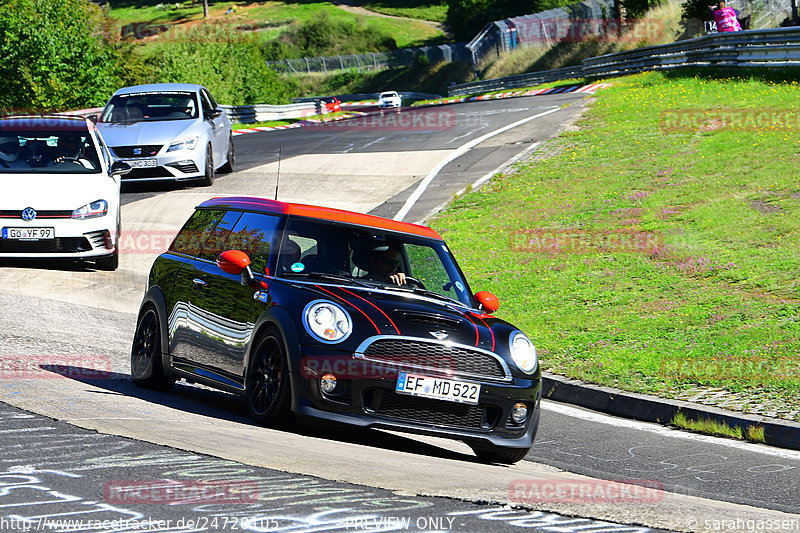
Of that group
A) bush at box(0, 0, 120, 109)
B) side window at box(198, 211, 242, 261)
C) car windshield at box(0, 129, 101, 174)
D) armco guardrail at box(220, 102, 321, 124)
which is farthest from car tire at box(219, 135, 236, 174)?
bush at box(0, 0, 120, 109)

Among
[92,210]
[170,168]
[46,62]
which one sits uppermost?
[46,62]

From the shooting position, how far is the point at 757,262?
14188 mm

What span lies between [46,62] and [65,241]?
110ft

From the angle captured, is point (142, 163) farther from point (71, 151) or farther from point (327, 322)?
point (327, 322)

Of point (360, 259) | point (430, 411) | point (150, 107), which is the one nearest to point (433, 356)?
point (430, 411)

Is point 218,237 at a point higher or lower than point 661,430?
higher

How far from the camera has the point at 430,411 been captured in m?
7.15

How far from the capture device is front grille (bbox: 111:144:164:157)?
65.7 ft

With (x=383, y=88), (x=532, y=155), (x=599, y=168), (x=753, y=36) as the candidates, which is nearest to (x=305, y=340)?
(x=599, y=168)

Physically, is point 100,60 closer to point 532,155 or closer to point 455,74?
point 532,155

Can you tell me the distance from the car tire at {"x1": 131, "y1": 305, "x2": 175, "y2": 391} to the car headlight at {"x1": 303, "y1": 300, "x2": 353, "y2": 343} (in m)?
2.22

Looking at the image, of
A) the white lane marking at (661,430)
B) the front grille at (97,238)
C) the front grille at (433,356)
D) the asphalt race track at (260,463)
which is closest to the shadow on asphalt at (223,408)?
the asphalt race track at (260,463)

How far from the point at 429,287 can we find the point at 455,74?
267 feet

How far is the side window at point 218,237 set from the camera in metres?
8.59
